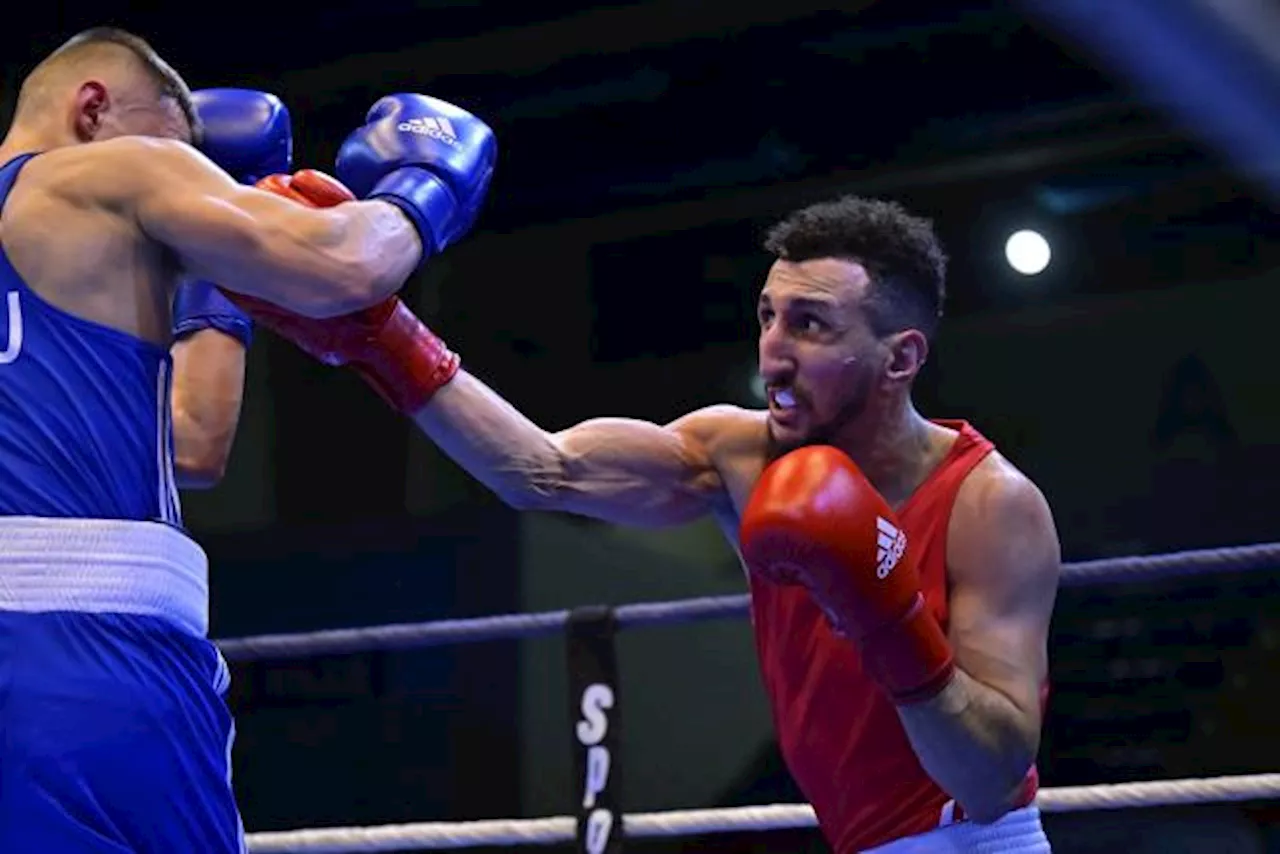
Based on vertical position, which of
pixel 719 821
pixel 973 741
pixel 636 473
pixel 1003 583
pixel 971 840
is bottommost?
pixel 719 821

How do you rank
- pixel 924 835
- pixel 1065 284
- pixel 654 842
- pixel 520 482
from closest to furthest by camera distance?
pixel 924 835
pixel 520 482
pixel 654 842
pixel 1065 284

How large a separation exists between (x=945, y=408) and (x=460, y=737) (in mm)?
2221

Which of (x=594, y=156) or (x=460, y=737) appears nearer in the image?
(x=460, y=737)

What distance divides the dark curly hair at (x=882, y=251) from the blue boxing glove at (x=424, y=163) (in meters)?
0.36

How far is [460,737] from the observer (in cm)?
655

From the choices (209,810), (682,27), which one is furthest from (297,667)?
(209,810)

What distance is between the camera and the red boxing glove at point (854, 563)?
1.58 m

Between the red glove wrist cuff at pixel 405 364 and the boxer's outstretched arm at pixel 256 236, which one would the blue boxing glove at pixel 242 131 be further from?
the boxer's outstretched arm at pixel 256 236

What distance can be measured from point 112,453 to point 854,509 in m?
0.66

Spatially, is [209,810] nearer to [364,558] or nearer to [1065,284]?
[364,558]

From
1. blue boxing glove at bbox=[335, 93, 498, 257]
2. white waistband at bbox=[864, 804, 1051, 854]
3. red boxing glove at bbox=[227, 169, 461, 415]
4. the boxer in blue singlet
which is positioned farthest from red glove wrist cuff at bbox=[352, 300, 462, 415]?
white waistband at bbox=[864, 804, 1051, 854]

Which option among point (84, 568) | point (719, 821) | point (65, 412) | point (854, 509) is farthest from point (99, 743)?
point (719, 821)

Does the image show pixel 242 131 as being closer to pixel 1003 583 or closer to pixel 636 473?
pixel 636 473

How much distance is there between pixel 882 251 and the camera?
6.35ft
